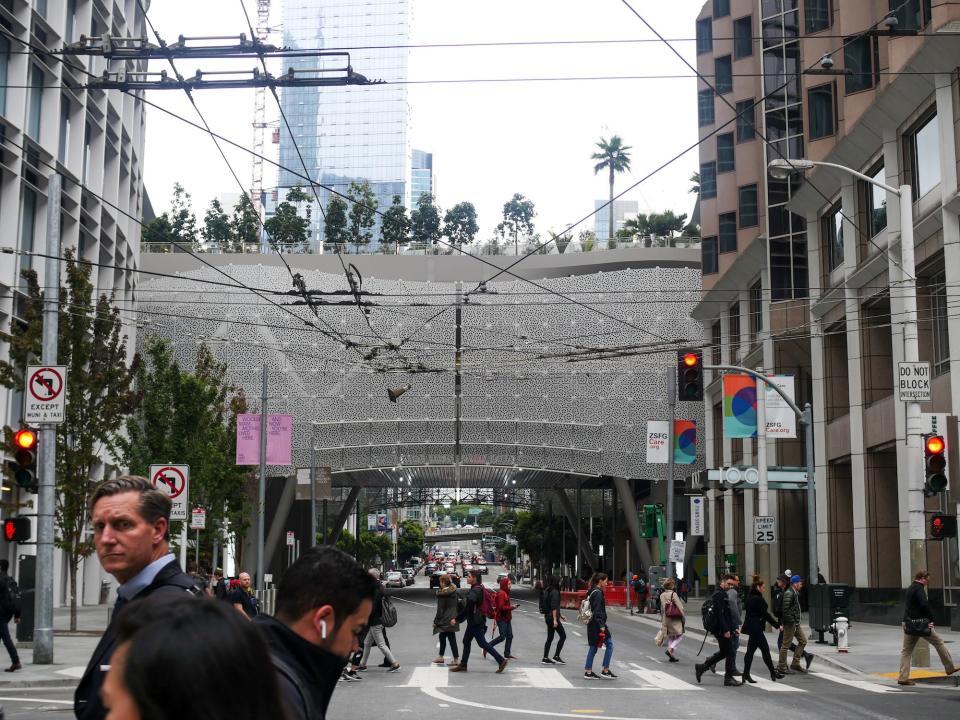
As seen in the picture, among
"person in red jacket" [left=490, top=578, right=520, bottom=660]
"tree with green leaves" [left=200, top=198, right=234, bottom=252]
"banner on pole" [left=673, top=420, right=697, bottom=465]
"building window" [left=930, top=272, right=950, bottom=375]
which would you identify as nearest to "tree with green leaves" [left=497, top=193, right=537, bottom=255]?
"tree with green leaves" [left=200, top=198, right=234, bottom=252]

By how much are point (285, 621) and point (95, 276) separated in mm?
44127

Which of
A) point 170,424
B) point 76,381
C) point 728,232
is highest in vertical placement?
point 728,232

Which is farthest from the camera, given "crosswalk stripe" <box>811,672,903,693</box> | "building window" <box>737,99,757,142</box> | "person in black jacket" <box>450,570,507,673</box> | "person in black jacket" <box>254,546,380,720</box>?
"building window" <box>737,99,757,142</box>

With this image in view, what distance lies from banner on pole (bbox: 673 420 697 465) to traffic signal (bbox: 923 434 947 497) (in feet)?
91.3

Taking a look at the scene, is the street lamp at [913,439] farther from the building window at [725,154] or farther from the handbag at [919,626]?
the building window at [725,154]

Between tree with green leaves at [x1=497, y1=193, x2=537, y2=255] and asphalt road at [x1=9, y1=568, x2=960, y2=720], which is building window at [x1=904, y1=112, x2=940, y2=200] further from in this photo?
tree with green leaves at [x1=497, y1=193, x2=537, y2=255]

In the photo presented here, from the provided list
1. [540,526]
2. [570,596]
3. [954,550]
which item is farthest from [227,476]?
[540,526]

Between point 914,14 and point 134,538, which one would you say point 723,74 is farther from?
point 134,538

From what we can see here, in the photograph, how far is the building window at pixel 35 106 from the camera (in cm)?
3731

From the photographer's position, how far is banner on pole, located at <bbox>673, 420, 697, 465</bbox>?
1966 inches

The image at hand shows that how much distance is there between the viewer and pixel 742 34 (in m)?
55.8

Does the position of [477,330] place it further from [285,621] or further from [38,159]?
[285,621]

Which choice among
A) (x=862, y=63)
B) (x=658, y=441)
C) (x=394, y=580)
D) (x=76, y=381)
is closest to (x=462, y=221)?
(x=394, y=580)

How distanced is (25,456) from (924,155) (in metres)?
25.3
